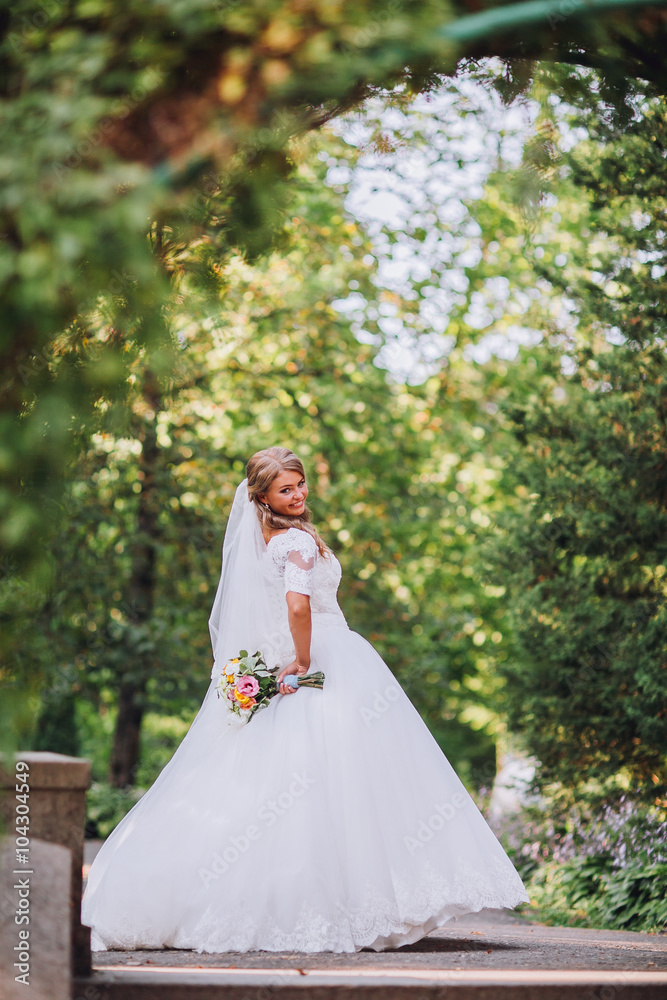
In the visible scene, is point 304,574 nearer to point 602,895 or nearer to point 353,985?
point 353,985

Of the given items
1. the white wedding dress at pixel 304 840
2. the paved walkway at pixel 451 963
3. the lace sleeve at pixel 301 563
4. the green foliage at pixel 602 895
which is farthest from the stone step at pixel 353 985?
the green foliage at pixel 602 895

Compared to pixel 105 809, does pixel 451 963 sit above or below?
above

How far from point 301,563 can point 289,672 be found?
54cm

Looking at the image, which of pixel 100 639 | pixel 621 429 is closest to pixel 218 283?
pixel 621 429

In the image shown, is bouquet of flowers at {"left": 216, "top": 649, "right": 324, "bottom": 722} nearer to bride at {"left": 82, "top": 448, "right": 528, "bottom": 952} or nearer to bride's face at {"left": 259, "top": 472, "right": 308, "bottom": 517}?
bride at {"left": 82, "top": 448, "right": 528, "bottom": 952}

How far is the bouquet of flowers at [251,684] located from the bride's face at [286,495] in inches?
30.6

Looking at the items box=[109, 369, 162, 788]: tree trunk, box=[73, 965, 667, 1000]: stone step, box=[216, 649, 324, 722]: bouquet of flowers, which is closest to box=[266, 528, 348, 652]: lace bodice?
box=[216, 649, 324, 722]: bouquet of flowers

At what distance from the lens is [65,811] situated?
3.32 meters

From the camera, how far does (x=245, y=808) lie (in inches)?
170

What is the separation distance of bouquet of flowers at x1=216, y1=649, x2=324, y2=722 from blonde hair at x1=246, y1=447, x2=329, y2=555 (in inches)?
27.3

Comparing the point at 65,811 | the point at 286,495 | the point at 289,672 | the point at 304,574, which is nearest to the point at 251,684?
the point at 289,672

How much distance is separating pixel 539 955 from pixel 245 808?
1.48 m

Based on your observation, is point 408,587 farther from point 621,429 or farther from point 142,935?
point 142,935

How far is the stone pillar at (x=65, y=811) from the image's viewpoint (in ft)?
10.7
